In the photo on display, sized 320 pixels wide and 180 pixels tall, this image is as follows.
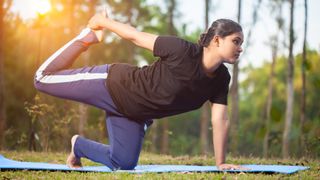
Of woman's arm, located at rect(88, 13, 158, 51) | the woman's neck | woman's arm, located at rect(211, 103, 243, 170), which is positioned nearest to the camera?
the woman's neck

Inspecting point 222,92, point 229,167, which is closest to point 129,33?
point 222,92

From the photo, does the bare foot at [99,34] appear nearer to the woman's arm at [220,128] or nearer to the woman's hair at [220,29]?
the woman's hair at [220,29]

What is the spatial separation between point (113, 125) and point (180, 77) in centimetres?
90

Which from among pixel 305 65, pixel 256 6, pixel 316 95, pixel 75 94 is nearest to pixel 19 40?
pixel 256 6

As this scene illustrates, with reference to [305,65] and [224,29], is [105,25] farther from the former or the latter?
[305,65]

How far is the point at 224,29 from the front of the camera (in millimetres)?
4148

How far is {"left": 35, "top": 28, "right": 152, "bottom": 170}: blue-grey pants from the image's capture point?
4.47 meters

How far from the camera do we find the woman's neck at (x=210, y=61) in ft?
13.5

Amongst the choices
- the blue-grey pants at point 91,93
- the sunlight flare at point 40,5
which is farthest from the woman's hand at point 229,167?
the sunlight flare at point 40,5

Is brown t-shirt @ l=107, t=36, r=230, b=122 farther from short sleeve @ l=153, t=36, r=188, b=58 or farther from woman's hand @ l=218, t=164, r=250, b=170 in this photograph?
woman's hand @ l=218, t=164, r=250, b=170

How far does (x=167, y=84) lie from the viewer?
13.6 ft

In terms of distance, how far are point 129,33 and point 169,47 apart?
1.19 ft

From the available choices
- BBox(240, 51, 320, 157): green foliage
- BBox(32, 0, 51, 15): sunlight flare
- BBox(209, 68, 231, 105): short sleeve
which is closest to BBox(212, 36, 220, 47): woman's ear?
BBox(209, 68, 231, 105): short sleeve

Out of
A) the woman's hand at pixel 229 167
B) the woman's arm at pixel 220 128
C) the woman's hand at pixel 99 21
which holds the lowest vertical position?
the woman's hand at pixel 229 167
